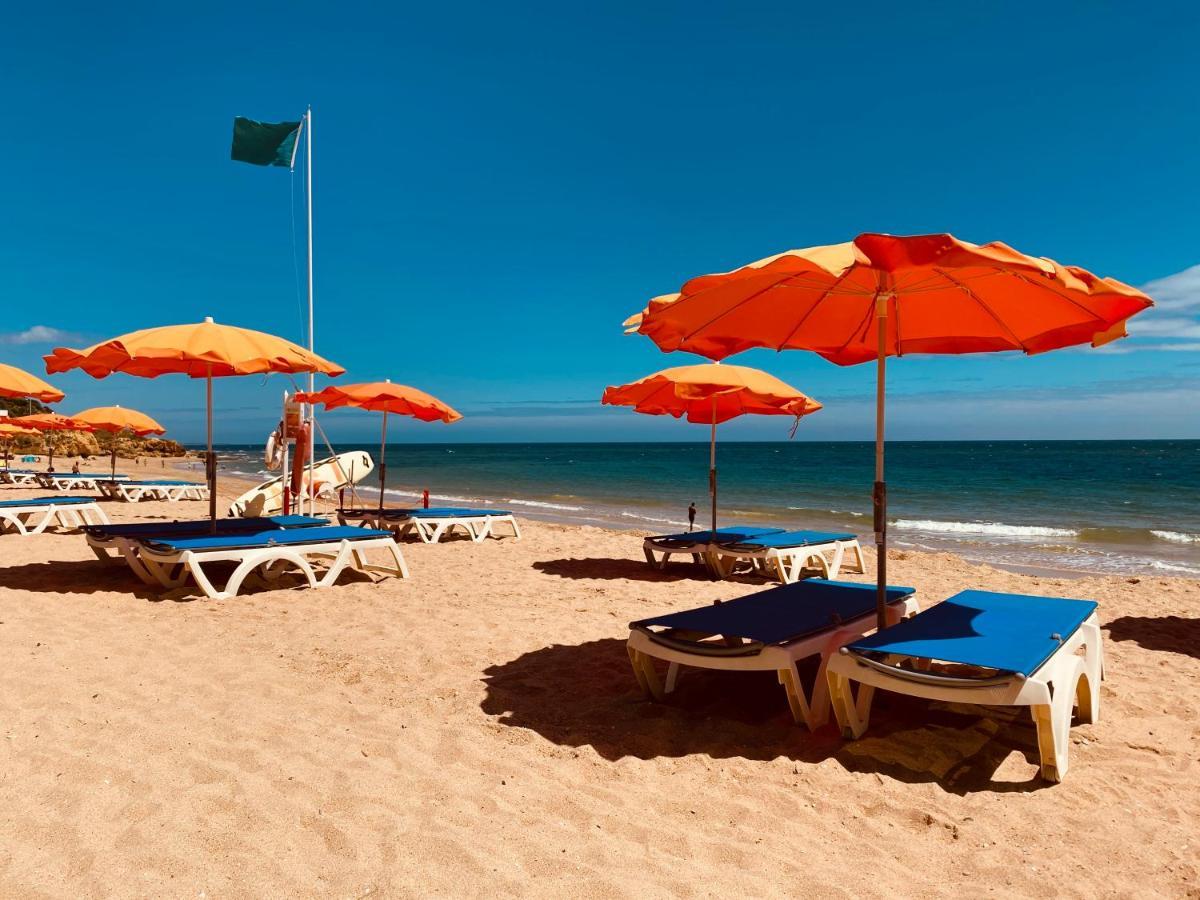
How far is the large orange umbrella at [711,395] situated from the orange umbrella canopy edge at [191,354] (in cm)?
312

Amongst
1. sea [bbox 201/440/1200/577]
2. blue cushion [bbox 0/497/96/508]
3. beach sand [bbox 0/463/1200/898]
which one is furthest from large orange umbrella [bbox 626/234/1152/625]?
blue cushion [bbox 0/497/96/508]

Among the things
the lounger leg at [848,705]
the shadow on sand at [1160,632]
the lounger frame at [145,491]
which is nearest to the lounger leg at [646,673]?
the lounger leg at [848,705]

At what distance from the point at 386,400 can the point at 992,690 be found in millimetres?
8698

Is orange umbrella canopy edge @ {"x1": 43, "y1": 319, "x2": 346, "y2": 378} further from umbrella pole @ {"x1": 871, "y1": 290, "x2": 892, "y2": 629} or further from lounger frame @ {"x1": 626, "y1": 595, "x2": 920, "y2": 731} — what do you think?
umbrella pole @ {"x1": 871, "y1": 290, "x2": 892, "y2": 629}

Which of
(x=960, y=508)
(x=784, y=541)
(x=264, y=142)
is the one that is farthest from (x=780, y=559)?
(x=960, y=508)

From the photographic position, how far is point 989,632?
3.40 meters

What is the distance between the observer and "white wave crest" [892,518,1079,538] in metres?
15.5

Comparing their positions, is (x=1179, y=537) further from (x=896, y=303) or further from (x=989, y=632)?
(x=989, y=632)

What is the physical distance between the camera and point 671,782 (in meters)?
2.93

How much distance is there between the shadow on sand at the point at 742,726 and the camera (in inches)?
123

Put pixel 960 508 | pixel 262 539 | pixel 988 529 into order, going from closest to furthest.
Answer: pixel 262 539 < pixel 988 529 < pixel 960 508

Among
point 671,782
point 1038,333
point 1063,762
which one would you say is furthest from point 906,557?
point 671,782

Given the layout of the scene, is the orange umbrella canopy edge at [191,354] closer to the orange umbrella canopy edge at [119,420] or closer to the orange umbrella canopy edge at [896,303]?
the orange umbrella canopy edge at [896,303]

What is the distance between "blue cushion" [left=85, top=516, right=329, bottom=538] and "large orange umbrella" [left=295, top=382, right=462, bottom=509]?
1873 millimetres
